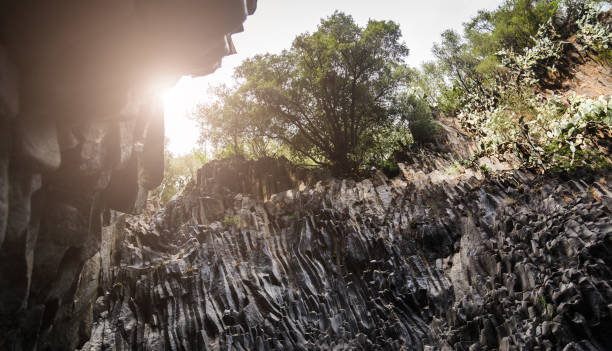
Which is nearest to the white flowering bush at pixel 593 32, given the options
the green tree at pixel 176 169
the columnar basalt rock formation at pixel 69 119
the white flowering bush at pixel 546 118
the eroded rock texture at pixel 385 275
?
the white flowering bush at pixel 546 118

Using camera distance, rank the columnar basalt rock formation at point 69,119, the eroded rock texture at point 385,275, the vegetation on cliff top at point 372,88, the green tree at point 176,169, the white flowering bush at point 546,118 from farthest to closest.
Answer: the green tree at point 176,169, the vegetation on cliff top at point 372,88, the white flowering bush at point 546,118, the eroded rock texture at point 385,275, the columnar basalt rock formation at point 69,119

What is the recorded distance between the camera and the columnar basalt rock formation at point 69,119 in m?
4.77

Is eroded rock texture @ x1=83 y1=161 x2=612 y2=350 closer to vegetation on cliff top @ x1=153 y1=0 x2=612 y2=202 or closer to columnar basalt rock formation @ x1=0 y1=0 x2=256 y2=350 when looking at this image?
columnar basalt rock formation @ x1=0 y1=0 x2=256 y2=350

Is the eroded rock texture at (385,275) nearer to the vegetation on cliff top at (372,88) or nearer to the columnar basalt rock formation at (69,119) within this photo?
the columnar basalt rock formation at (69,119)

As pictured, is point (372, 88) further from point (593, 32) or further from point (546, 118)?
point (593, 32)

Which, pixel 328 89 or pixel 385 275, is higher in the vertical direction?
pixel 328 89

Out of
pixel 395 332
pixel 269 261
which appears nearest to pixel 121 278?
pixel 269 261

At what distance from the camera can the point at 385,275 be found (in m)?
12.5

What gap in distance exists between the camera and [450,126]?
80.3ft

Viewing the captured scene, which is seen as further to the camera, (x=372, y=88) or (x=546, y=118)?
(x=372, y=88)

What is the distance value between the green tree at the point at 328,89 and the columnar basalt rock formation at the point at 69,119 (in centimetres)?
1426

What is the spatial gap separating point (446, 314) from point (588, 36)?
80.8ft

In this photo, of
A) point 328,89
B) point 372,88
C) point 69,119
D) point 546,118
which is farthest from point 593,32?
point 69,119

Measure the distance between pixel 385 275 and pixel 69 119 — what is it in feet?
39.5
